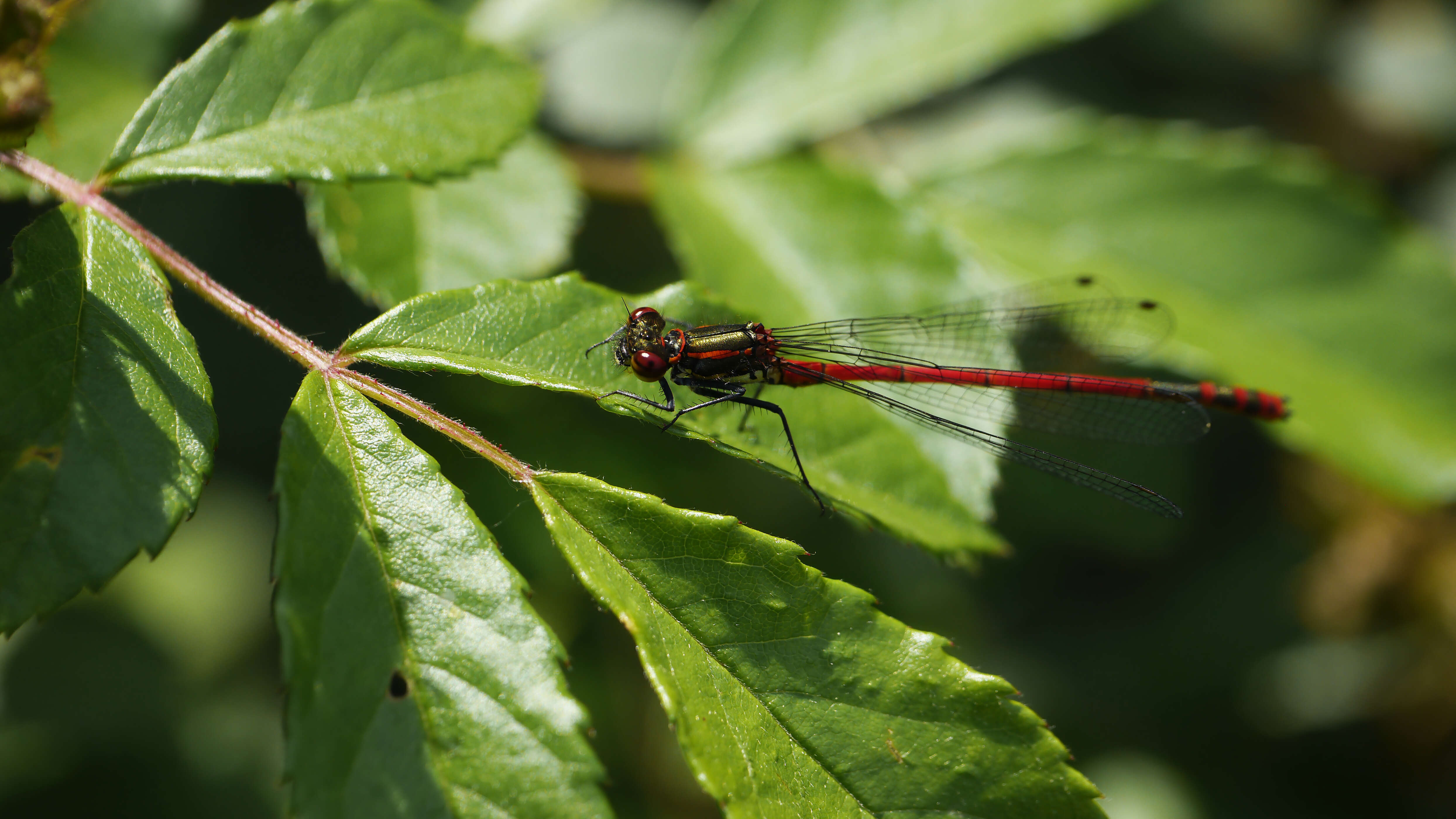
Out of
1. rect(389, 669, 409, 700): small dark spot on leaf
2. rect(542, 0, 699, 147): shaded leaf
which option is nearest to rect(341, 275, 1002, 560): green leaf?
rect(389, 669, 409, 700): small dark spot on leaf

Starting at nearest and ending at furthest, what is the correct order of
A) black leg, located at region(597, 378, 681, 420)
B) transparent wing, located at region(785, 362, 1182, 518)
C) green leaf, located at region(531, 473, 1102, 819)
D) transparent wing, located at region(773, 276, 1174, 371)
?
green leaf, located at region(531, 473, 1102, 819) → black leg, located at region(597, 378, 681, 420) → transparent wing, located at region(785, 362, 1182, 518) → transparent wing, located at region(773, 276, 1174, 371)

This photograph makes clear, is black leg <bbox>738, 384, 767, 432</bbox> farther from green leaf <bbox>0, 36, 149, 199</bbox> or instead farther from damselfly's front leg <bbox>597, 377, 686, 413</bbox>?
green leaf <bbox>0, 36, 149, 199</bbox>

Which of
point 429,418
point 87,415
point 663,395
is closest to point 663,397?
point 663,395

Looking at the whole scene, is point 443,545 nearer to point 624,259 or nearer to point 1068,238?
point 624,259

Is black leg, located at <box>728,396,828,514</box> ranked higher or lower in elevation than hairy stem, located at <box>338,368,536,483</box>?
higher

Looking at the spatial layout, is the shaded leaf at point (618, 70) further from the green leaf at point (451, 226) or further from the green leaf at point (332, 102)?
the green leaf at point (332, 102)

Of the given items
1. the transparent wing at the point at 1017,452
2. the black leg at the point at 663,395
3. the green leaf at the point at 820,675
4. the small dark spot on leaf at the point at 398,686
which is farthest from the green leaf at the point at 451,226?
the small dark spot on leaf at the point at 398,686

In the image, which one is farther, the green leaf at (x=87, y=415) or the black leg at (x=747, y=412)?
the black leg at (x=747, y=412)
